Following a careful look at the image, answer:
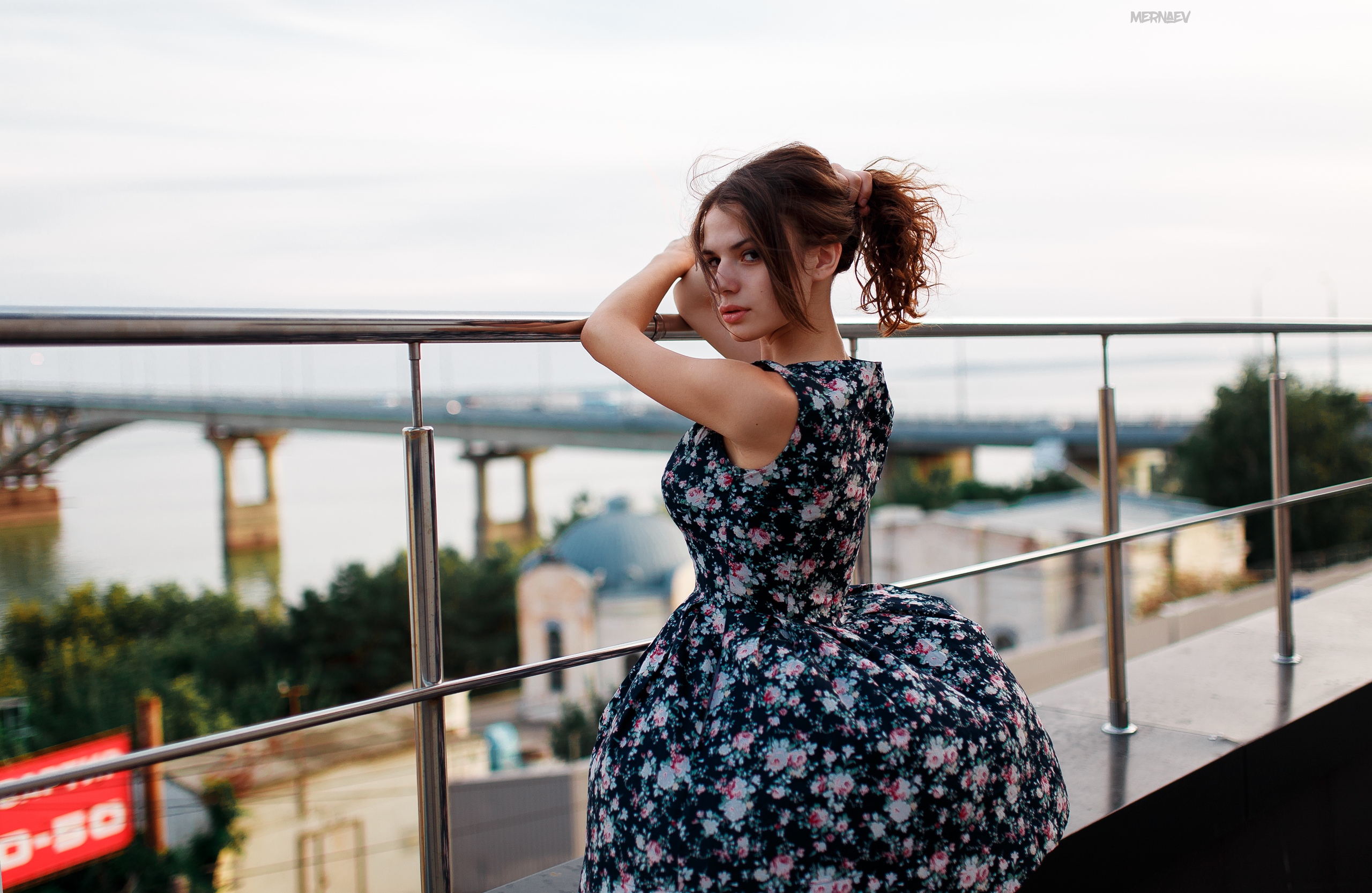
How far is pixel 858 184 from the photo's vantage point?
1.27 m

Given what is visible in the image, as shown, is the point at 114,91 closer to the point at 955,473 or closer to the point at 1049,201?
the point at 1049,201

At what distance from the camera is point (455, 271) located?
40.7 meters

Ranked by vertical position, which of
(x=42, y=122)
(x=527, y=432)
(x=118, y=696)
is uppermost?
(x=42, y=122)

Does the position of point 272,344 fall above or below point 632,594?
above

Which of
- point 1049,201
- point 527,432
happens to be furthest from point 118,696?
point 1049,201

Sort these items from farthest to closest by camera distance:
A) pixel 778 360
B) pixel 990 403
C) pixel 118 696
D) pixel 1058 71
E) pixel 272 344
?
pixel 990 403
pixel 118 696
pixel 1058 71
pixel 778 360
pixel 272 344

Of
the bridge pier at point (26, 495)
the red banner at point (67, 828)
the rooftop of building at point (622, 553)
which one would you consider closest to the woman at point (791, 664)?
the bridge pier at point (26, 495)

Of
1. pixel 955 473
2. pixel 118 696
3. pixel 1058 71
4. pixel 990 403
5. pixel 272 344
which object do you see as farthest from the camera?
pixel 955 473

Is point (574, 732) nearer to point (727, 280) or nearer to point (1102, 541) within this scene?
point (1102, 541)

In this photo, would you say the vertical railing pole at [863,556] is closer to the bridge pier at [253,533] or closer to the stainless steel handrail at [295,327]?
the stainless steel handrail at [295,327]

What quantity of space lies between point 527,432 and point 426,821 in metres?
40.2

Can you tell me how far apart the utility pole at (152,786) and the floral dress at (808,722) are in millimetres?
23903

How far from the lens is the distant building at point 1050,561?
33594 mm

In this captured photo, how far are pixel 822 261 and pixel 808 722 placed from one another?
517 mm
